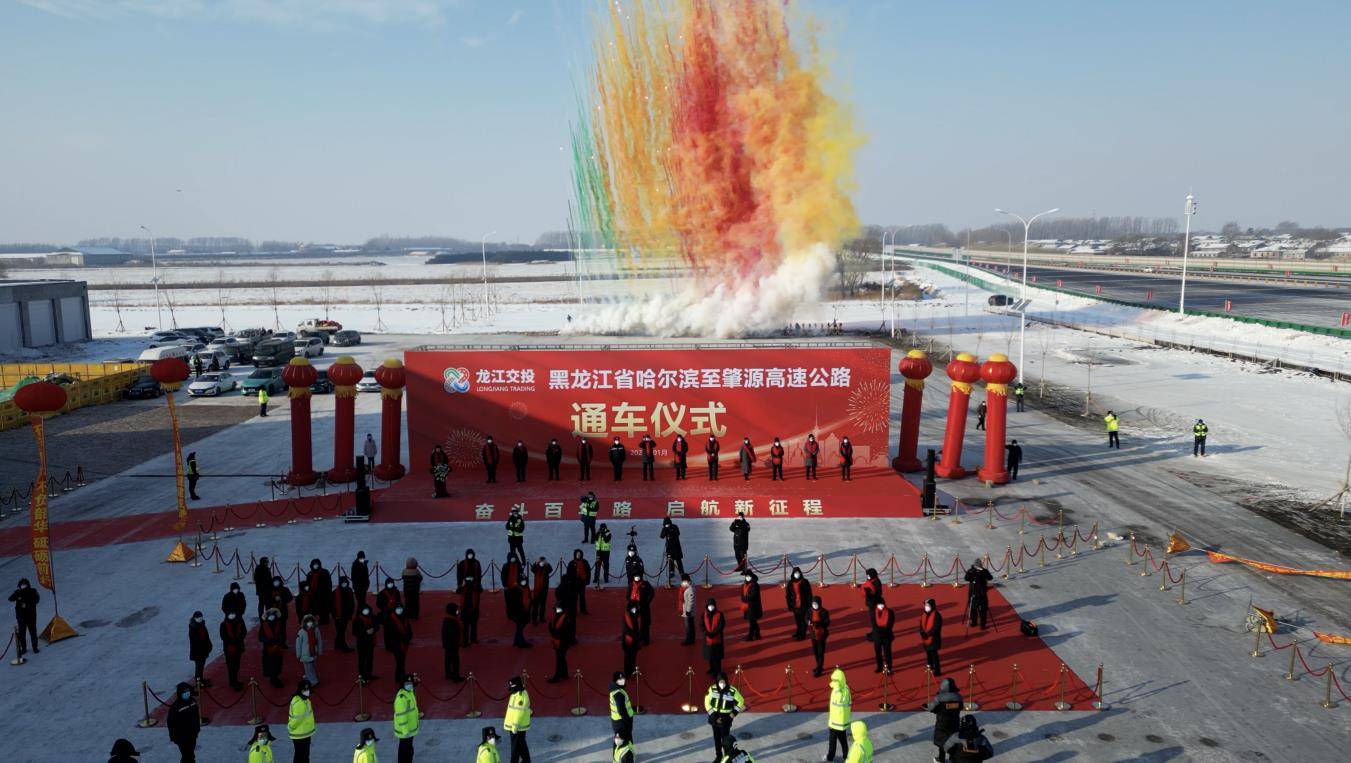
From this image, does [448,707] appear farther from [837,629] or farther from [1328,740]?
[1328,740]

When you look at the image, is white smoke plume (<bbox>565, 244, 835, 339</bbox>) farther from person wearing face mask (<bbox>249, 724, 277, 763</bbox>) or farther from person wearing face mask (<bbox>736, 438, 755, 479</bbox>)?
person wearing face mask (<bbox>249, 724, 277, 763</bbox>)

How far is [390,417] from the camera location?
75.0 feet

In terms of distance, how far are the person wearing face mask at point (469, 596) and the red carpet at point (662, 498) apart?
646 cm

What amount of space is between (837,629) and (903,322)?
2031 inches

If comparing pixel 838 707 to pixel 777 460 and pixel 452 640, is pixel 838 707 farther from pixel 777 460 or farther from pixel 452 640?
pixel 777 460

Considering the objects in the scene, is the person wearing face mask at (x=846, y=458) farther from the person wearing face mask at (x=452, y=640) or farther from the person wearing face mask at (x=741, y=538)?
the person wearing face mask at (x=452, y=640)

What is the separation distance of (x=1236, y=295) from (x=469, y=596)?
77.5 metres

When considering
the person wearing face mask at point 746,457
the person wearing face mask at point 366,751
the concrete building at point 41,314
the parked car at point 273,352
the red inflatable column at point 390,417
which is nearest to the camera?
the person wearing face mask at point 366,751

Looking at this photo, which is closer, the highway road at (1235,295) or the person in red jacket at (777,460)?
the person in red jacket at (777,460)

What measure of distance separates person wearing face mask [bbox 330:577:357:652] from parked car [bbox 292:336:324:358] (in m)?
37.7

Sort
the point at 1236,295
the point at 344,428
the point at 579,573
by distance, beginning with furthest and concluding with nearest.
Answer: the point at 1236,295
the point at 344,428
the point at 579,573

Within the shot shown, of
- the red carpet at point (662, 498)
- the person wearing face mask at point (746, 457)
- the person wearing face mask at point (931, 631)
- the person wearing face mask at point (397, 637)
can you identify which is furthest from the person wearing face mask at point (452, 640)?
the person wearing face mask at point (746, 457)

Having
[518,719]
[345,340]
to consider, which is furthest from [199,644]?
[345,340]

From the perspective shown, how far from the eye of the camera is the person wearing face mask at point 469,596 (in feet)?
43.2
